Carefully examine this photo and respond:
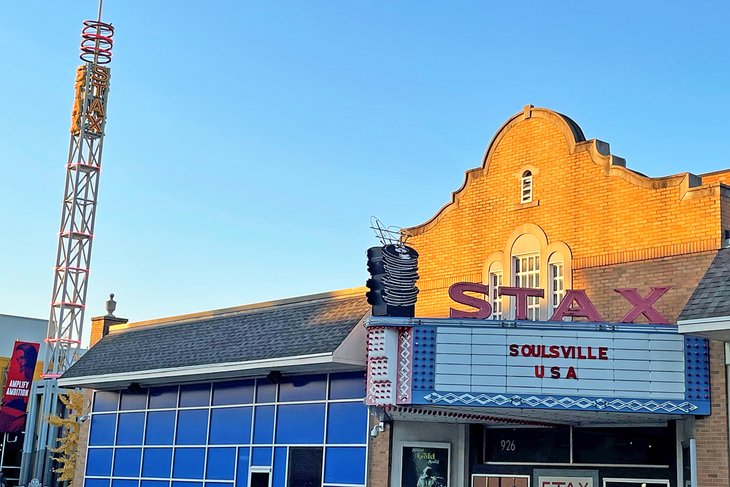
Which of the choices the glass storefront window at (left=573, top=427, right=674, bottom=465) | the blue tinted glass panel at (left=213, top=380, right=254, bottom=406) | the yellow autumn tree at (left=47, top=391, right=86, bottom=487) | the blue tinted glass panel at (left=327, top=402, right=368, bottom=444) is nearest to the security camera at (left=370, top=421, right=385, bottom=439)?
the blue tinted glass panel at (left=327, top=402, right=368, bottom=444)

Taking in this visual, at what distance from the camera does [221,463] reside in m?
27.2

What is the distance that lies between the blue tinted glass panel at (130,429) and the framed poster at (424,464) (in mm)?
10513

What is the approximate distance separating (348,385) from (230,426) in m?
4.73

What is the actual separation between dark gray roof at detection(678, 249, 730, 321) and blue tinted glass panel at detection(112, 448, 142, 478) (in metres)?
18.4

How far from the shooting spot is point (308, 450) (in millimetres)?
24922

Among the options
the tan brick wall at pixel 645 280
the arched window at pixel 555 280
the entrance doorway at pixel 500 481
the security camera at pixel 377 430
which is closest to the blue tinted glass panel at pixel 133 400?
the security camera at pixel 377 430

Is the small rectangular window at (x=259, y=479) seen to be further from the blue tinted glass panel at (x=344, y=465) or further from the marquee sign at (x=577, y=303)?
the marquee sign at (x=577, y=303)

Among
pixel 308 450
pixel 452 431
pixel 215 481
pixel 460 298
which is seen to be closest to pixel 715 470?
pixel 460 298

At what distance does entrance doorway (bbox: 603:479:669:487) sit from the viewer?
19.2 meters

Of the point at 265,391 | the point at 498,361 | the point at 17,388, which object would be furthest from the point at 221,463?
the point at 17,388

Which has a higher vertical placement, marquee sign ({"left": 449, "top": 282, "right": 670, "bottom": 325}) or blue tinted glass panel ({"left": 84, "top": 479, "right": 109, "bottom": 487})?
marquee sign ({"left": 449, "top": 282, "right": 670, "bottom": 325})

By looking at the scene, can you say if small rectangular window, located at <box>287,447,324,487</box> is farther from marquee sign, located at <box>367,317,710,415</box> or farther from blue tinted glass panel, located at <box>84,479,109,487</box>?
blue tinted glass panel, located at <box>84,479,109,487</box>

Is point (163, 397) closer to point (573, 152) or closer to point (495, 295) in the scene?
point (495, 295)

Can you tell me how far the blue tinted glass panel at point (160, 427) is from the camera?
29172 mm
